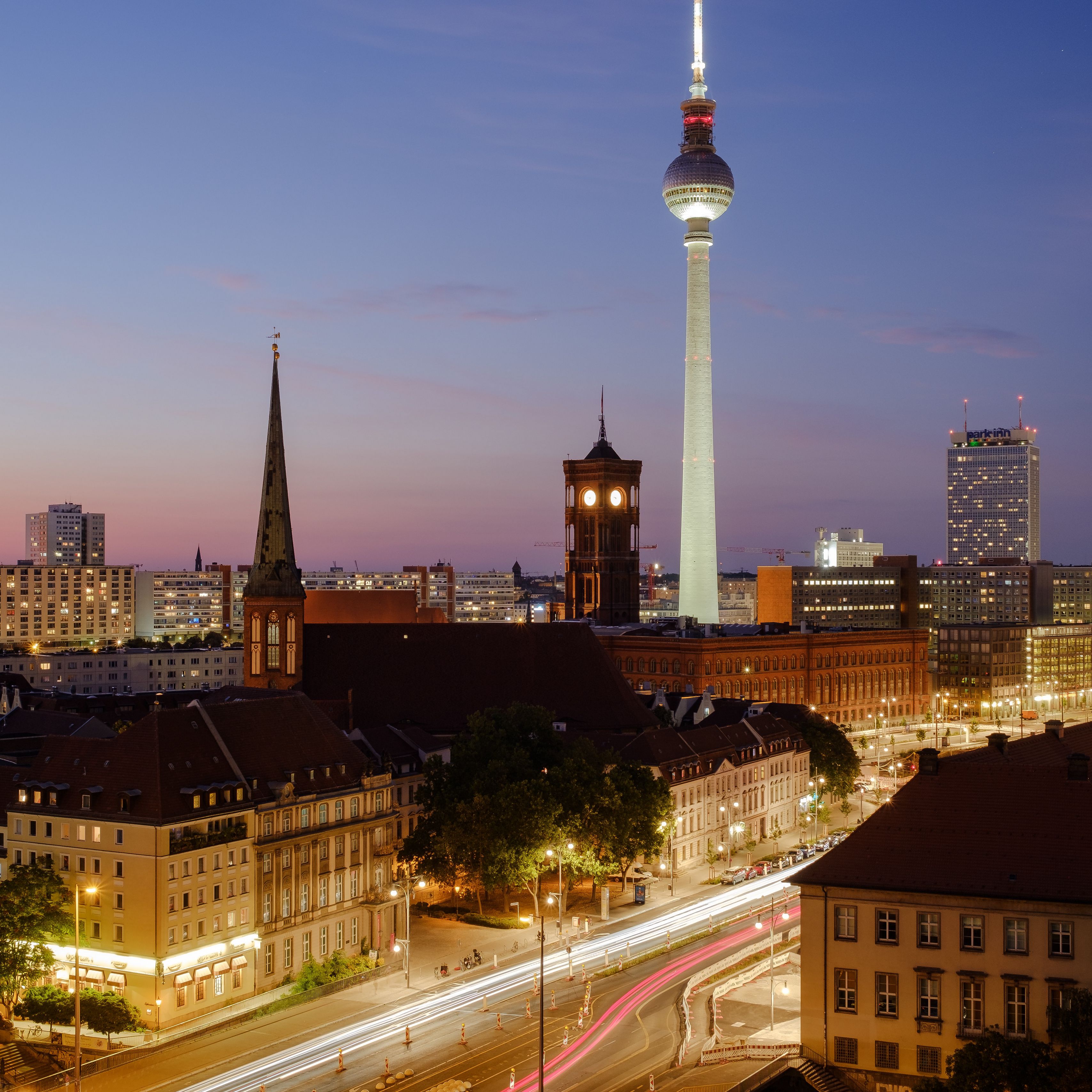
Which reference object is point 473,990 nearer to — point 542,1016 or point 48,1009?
point 542,1016

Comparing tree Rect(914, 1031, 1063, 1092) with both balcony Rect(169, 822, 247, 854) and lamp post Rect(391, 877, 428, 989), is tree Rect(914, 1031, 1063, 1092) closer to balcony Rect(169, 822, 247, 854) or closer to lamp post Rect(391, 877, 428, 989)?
lamp post Rect(391, 877, 428, 989)

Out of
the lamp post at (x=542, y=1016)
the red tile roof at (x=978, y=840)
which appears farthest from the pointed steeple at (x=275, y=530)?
the red tile roof at (x=978, y=840)

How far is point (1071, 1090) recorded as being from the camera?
2072 inches

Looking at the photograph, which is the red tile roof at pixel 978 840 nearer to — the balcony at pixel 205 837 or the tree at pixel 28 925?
the balcony at pixel 205 837

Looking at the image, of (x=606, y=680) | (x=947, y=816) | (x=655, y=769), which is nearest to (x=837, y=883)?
(x=947, y=816)

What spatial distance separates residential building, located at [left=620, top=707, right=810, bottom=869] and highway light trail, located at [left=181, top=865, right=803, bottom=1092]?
33.7 ft

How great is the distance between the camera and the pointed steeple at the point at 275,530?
125938 millimetres

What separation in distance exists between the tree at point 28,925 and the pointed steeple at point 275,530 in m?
49.3

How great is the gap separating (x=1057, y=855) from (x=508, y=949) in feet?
125

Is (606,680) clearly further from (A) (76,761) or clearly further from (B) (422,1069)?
(B) (422,1069)

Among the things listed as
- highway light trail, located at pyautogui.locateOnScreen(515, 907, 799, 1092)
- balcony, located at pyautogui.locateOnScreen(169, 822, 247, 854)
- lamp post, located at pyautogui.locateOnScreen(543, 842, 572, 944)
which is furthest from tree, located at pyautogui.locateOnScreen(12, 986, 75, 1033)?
lamp post, located at pyautogui.locateOnScreen(543, 842, 572, 944)

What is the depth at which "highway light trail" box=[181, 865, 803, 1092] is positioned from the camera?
6644 centimetres

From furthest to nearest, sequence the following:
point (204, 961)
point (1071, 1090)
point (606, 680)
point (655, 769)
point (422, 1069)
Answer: point (606, 680) < point (655, 769) < point (204, 961) < point (422, 1069) < point (1071, 1090)

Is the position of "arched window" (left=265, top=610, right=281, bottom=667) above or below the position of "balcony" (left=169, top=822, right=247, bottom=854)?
above
